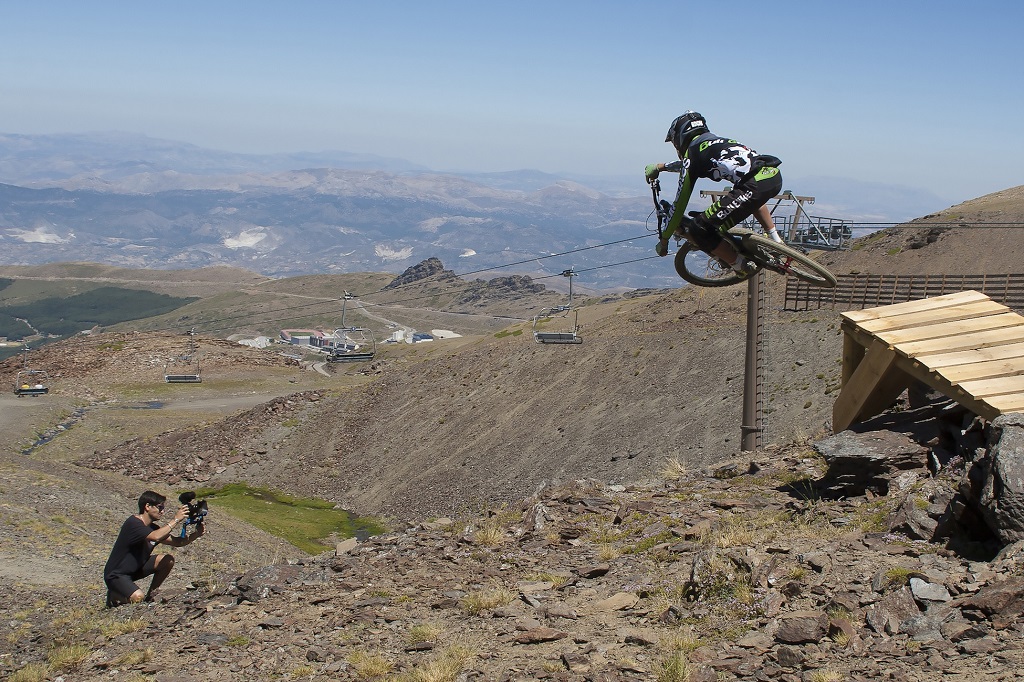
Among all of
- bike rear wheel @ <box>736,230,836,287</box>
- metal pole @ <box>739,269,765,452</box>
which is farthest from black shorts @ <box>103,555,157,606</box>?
metal pole @ <box>739,269,765,452</box>

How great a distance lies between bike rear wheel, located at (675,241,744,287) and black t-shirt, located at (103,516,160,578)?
9180mm

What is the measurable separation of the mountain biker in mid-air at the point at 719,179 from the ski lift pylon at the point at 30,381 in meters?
61.8

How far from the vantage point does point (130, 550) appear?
47.7 ft

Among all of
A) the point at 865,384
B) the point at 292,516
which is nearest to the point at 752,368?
the point at 865,384

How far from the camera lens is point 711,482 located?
1706 cm

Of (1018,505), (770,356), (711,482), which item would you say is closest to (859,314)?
(711,482)

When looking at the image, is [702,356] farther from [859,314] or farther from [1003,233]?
[1003,233]

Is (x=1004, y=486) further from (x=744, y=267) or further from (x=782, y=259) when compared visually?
(x=744, y=267)

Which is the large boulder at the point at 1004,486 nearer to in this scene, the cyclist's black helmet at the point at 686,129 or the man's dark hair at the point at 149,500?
the cyclist's black helmet at the point at 686,129

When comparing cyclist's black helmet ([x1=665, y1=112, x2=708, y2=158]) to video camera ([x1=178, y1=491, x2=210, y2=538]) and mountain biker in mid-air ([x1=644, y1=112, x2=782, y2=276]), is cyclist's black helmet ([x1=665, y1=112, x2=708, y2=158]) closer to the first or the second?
mountain biker in mid-air ([x1=644, y1=112, x2=782, y2=276])

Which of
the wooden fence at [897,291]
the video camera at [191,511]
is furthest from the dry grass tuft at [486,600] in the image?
the wooden fence at [897,291]

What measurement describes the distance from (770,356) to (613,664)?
31.3 metres

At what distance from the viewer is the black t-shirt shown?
14453mm

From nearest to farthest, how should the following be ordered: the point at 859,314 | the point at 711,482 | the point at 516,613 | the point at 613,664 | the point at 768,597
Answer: the point at 613,664
the point at 768,597
the point at 516,613
the point at 859,314
the point at 711,482
